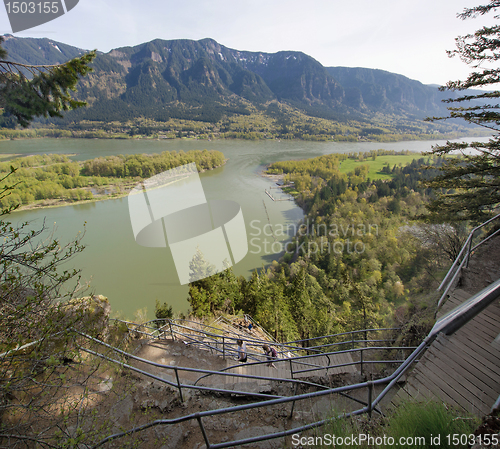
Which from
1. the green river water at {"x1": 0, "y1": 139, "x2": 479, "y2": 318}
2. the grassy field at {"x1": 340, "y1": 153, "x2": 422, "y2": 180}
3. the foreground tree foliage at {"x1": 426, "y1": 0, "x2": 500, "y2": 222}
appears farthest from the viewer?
the grassy field at {"x1": 340, "y1": 153, "x2": 422, "y2": 180}

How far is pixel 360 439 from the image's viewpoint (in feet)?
5.78

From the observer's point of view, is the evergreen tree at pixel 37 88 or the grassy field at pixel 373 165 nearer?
the evergreen tree at pixel 37 88

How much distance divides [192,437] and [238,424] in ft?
1.77

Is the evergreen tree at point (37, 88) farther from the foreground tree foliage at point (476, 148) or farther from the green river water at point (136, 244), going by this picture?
the foreground tree foliage at point (476, 148)

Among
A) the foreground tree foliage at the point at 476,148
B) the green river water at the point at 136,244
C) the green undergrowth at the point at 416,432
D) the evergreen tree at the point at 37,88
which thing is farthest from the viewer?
the green river water at the point at 136,244

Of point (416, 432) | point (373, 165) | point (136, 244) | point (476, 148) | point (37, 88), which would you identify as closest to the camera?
point (416, 432)

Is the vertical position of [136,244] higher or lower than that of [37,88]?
lower

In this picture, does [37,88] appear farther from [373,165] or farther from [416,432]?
[373,165]

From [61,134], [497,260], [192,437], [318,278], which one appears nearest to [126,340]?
[192,437]

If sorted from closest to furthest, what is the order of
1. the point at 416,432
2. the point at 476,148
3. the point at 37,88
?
the point at 416,432, the point at 37,88, the point at 476,148

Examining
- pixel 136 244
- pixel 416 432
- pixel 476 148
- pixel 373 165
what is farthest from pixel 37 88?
pixel 373 165

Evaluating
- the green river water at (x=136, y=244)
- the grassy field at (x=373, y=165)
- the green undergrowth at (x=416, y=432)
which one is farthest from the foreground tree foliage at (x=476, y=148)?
the grassy field at (x=373, y=165)

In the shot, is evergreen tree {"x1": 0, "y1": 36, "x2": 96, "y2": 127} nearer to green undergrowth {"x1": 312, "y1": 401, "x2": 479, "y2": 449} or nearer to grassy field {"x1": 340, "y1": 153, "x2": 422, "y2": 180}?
green undergrowth {"x1": 312, "y1": 401, "x2": 479, "y2": 449}

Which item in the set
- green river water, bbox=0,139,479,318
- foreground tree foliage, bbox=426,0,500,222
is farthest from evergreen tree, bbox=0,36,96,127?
foreground tree foliage, bbox=426,0,500,222
